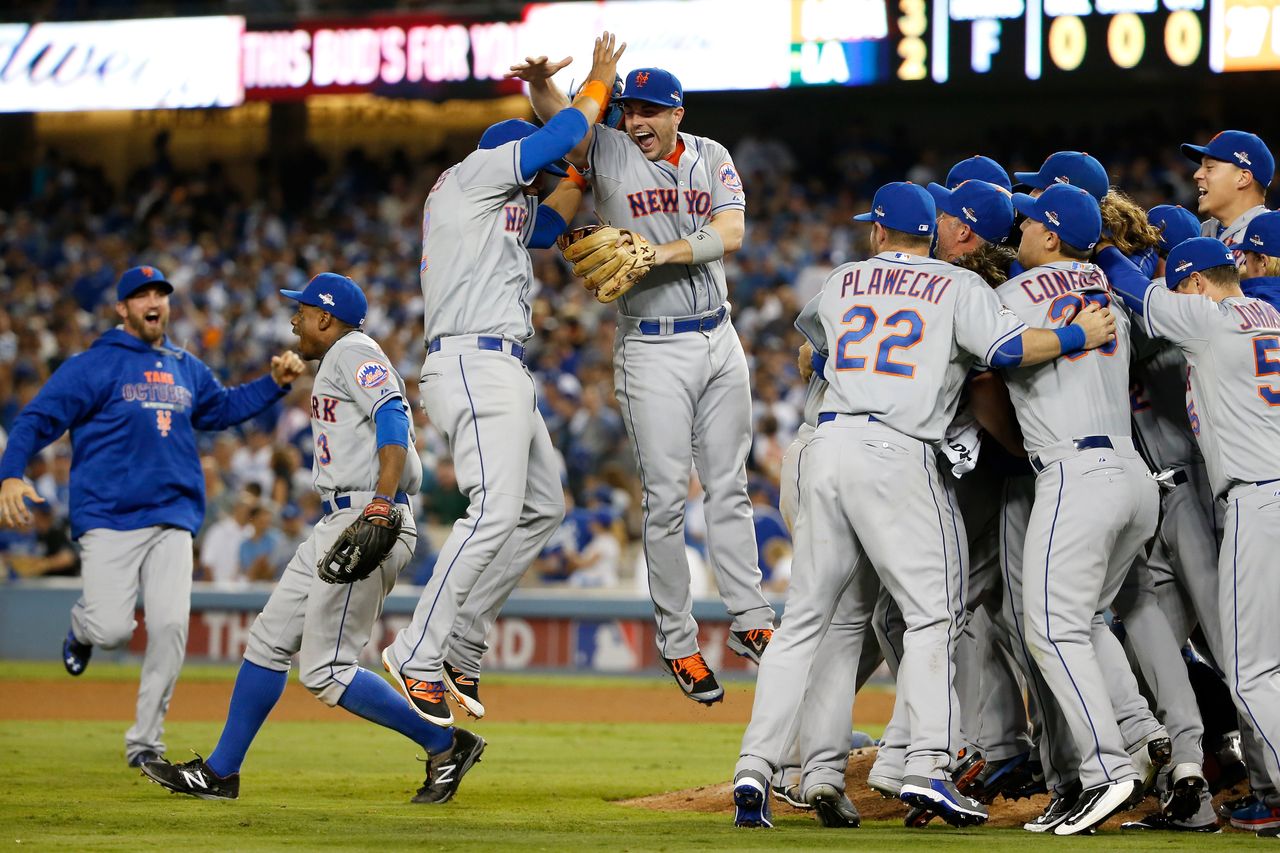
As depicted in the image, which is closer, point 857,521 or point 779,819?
point 857,521

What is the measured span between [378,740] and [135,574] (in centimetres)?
239

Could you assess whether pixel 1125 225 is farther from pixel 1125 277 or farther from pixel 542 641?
pixel 542 641

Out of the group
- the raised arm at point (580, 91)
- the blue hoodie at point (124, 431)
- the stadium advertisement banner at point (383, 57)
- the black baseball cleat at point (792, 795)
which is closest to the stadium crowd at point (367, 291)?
the stadium advertisement banner at point (383, 57)

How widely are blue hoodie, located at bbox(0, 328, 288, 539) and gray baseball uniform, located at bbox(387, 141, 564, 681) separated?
6.10 ft

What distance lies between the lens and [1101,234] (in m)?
5.69

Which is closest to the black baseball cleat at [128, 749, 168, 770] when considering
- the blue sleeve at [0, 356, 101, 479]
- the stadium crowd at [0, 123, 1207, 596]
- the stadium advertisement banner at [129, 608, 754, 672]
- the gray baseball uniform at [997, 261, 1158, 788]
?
the blue sleeve at [0, 356, 101, 479]

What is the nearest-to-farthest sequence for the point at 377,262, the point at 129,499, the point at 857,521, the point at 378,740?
the point at 857,521, the point at 129,499, the point at 378,740, the point at 377,262

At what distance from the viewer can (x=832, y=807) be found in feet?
17.4

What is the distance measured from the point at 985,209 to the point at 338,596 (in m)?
2.73

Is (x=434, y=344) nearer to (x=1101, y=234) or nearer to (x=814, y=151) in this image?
(x=1101, y=234)

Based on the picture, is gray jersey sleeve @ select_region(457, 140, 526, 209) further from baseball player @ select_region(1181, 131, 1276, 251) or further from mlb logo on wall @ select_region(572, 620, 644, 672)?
Answer: mlb logo on wall @ select_region(572, 620, 644, 672)

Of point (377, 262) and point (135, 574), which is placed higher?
point (377, 262)

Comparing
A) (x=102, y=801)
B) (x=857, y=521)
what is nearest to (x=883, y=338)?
(x=857, y=521)

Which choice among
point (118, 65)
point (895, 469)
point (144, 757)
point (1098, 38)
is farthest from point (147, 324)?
point (118, 65)
